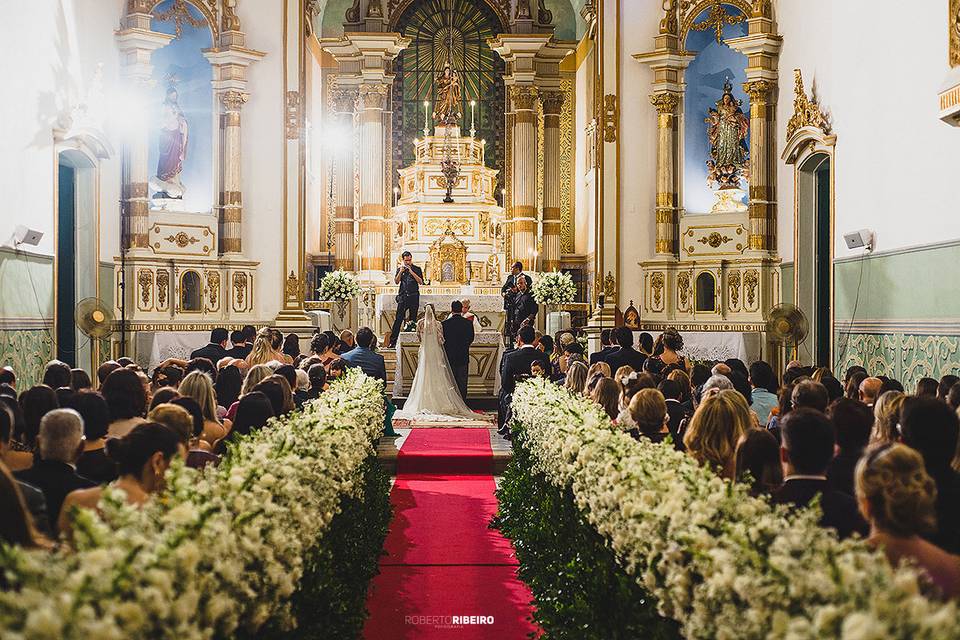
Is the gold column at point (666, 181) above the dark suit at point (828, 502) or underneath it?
above

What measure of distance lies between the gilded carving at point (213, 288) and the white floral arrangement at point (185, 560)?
13.1m

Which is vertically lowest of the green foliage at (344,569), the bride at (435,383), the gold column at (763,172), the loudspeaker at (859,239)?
the green foliage at (344,569)

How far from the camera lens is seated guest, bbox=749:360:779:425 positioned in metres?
8.82

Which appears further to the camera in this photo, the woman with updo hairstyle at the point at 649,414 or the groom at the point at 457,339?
the groom at the point at 457,339

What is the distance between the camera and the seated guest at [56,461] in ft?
15.4

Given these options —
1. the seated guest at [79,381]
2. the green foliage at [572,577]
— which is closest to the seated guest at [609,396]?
the green foliage at [572,577]

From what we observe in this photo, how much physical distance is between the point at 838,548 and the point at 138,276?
15687mm

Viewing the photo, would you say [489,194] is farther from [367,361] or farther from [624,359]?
[624,359]

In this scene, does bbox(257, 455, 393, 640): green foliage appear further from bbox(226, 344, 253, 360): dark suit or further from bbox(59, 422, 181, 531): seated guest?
bbox(226, 344, 253, 360): dark suit

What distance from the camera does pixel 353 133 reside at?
73.7ft

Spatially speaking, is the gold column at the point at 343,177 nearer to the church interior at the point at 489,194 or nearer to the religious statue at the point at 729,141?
the church interior at the point at 489,194

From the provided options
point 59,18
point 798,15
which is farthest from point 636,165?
point 59,18

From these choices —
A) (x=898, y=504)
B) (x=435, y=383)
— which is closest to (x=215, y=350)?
(x=435, y=383)

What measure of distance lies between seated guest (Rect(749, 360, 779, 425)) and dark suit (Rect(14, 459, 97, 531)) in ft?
18.6
